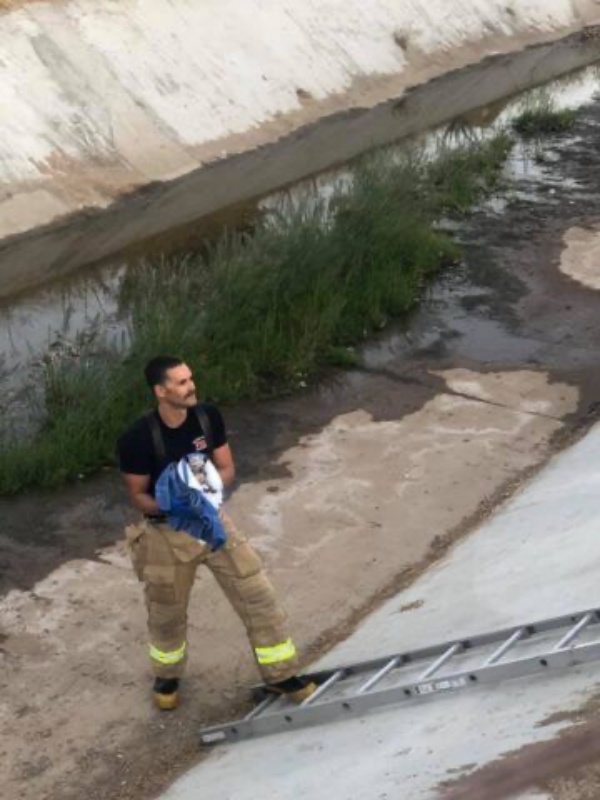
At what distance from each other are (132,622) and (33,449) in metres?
2.28

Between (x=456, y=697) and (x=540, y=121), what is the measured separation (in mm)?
17395

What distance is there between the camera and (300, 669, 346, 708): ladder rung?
244 inches

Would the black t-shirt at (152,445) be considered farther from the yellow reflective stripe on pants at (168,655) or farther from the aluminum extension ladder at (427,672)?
the aluminum extension ladder at (427,672)

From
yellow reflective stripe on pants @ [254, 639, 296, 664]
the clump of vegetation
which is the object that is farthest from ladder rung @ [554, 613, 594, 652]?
the clump of vegetation

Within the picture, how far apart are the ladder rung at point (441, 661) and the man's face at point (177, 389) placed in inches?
62.1

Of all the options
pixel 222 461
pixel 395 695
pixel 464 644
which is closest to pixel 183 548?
pixel 222 461

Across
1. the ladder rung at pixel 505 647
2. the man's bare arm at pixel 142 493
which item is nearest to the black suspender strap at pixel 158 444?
the man's bare arm at pixel 142 493

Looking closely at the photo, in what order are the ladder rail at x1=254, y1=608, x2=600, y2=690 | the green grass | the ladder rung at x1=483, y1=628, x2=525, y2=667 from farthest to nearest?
the green grass
the ladder rail at x1=254, y1=608, x2=600, y2=690
the ladder rung at x1=483, y1=628, x2=525, y2=667

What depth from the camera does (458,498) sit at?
9.20 meters

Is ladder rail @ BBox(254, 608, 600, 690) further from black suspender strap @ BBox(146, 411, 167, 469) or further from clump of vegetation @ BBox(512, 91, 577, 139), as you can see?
clump of vegetation @ BBox(512, 91, 577, 139)

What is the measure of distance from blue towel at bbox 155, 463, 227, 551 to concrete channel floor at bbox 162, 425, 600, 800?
99 centimetres

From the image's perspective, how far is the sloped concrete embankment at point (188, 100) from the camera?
1695cm

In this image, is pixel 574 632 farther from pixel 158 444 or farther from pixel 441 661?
pixel 158 444

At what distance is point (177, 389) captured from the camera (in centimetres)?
585
